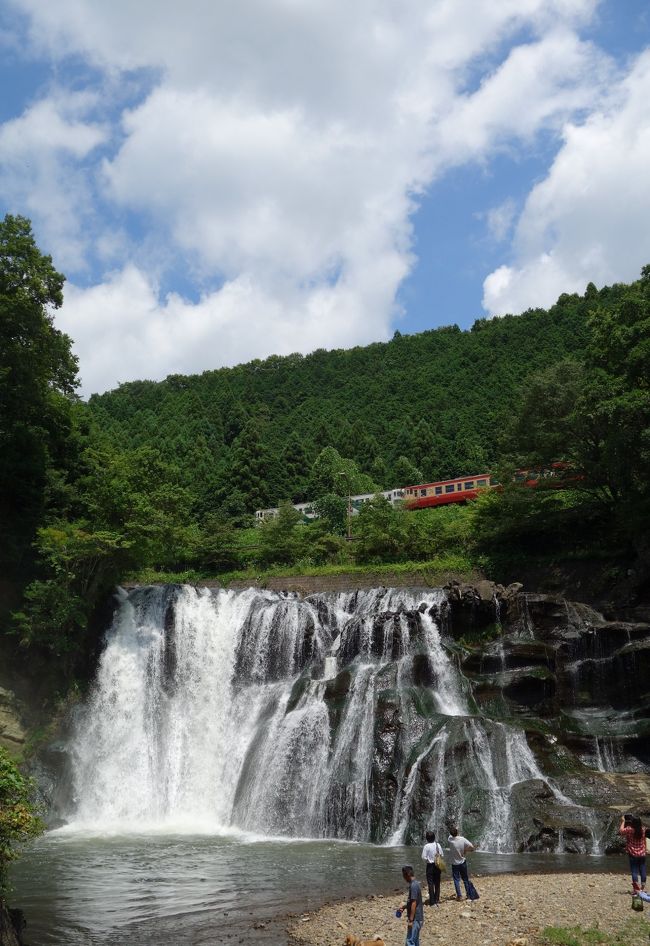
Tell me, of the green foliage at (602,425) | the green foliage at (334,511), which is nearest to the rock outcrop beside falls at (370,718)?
the green foliage at (602,425)

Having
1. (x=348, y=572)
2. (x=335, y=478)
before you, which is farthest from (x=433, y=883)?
(x=335, y=478)

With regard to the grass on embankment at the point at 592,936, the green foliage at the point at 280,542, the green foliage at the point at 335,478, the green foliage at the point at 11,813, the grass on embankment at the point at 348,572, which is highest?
the green foliage at the point at 335,478

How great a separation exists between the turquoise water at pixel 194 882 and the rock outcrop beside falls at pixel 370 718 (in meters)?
1.81

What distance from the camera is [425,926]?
12.7 m

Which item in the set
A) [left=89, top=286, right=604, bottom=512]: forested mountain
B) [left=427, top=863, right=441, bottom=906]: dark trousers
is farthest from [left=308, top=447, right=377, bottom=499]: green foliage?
[left=427, top=863, right=441, bottom=906]: dark trousers

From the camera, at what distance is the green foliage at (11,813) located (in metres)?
11.1

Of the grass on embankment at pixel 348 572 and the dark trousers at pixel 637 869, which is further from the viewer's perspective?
the grass on embankment at pixel 348 572

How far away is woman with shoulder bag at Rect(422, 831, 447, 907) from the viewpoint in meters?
13.2

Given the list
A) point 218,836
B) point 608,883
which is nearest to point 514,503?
point 218,836

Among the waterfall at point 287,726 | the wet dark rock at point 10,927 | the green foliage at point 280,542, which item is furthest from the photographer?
the green foliage at point 280,542

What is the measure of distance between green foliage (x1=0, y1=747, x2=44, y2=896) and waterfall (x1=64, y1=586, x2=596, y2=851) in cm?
1275

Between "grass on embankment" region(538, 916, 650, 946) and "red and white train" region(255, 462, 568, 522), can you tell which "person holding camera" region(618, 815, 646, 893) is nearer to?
"grass on embankment" region(538, 916, 650, 946)

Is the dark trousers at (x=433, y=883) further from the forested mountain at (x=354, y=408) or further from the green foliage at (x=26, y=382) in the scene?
the forested mountain at (x=354, y=408)

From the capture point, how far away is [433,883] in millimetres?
13727
